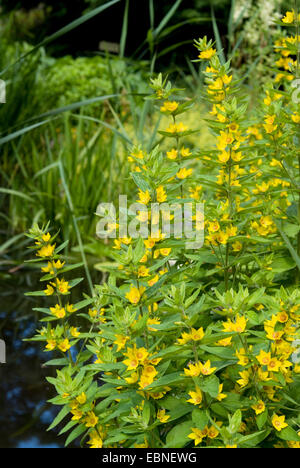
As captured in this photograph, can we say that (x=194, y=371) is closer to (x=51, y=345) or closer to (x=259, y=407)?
(x=259, y=407)

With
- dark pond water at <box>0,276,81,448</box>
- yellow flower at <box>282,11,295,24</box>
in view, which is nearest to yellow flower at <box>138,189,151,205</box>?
yellow flower at <box>282,11,295,24</box>

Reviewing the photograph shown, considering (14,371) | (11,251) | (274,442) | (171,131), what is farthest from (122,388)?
(11,251)

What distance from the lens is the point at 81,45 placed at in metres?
9.44

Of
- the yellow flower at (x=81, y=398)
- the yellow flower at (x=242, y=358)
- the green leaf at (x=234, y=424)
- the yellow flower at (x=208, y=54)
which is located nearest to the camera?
the green leaf at (x=234, y=424)

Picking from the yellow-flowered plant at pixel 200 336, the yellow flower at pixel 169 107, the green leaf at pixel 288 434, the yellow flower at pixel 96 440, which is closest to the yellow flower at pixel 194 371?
the yellow-flowered plant at pixel 200 336

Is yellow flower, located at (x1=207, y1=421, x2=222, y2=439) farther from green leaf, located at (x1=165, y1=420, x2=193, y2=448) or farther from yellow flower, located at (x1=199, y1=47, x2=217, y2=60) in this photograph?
yellow flower, located at (x1=199, y1=47, x2=217, y2=60)

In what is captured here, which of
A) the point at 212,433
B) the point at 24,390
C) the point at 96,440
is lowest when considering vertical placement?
the point at 24,390

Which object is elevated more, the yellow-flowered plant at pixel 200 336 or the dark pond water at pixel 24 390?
the yellow-flowered plant at pixel 200 336

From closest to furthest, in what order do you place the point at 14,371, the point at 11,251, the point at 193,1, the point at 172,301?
the point at 172,301 < the point at 14,371 < the point at 11,251 < the point at 193,1

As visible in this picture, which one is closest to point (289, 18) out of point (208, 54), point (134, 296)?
point (208, 54)

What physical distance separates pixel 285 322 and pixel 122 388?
0.44 m

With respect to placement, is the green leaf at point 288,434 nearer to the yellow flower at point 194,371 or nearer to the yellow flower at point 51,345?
the yellow flower at point 194,371

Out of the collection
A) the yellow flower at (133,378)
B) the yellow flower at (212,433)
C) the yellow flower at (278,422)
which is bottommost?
the yellow flower at (212,433)
